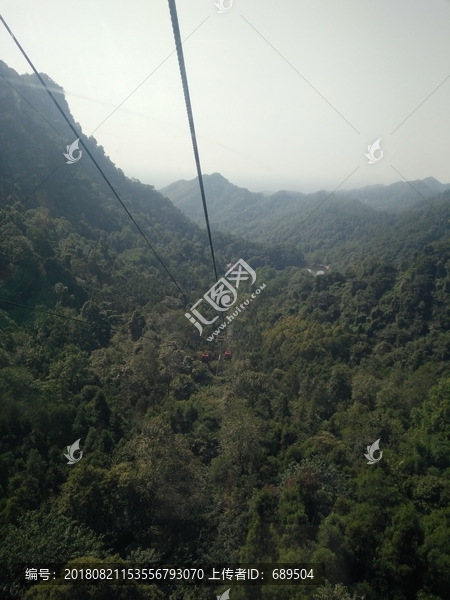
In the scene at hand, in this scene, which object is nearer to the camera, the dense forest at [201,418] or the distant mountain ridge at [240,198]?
the dense forest at [201,418]

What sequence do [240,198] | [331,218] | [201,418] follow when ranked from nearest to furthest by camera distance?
[201,418] → [331,218] → [240,198]

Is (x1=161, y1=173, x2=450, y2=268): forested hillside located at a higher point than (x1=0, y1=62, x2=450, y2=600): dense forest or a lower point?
higher

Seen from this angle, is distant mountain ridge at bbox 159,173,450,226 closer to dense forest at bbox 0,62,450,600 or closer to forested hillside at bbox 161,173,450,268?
forested hillside at bbox 161,173,450,268

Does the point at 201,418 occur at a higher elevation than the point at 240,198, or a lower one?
lower

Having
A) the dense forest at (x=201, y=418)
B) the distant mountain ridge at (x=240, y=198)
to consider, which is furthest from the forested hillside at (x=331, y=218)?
the dense forest at (x=201, y=418)

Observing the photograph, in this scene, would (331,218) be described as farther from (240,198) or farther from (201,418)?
(201,418)

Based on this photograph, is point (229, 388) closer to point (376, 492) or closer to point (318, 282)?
point (376, 492)

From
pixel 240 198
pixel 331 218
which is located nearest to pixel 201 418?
pixel 331 218

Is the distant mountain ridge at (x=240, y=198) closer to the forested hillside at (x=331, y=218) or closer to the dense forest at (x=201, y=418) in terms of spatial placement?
the forested hillside at (x=331, y=218)

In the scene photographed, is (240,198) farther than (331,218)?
Yes

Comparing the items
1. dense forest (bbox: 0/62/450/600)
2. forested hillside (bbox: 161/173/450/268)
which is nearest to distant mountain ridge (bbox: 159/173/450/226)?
forested hillside (bbox: 161/173/450/268)
